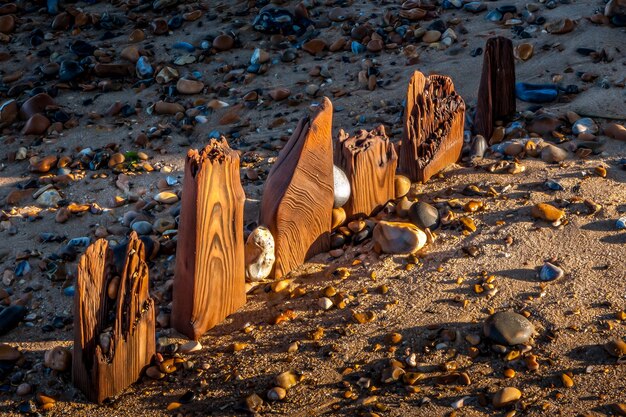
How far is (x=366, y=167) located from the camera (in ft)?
14.9

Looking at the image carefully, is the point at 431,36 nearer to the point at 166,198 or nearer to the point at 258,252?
the point at 166,198

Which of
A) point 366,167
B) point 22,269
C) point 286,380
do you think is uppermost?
point 366,167

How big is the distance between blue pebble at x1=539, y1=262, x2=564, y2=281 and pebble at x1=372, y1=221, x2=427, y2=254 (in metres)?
0.63

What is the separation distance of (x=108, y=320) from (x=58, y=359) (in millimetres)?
360

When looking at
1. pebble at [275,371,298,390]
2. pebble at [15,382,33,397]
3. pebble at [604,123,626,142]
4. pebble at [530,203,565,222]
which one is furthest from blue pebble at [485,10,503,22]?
pebble at [15,382,33,397]

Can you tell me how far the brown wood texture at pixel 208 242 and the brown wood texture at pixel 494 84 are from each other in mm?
2175

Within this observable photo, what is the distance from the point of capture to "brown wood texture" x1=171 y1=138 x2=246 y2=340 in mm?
3723

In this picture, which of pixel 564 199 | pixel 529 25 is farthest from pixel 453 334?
pixel 529 25

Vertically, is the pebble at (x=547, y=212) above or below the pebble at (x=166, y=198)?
above

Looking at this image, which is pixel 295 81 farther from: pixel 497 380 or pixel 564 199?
pixel 497 380

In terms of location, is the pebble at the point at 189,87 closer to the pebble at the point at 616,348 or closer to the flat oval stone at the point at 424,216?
the flat oval stone at the point at 424,216

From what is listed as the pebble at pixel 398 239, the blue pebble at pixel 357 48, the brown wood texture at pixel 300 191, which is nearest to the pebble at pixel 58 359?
the brown wood texture at pixel 300 191

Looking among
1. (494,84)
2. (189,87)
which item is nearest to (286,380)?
(494,84)

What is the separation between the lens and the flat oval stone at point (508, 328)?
12.0ft
